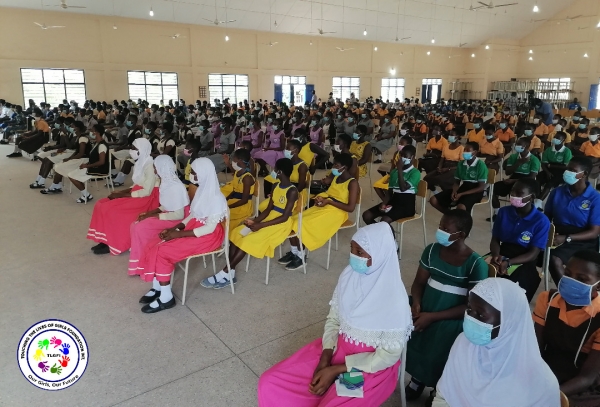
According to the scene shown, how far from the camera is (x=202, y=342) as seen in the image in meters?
3.01

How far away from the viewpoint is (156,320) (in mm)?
3305

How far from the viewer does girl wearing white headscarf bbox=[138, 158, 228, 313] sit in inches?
134

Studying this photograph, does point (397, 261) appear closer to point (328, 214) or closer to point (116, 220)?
point (328, 214)

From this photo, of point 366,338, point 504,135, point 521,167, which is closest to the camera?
point 366,338

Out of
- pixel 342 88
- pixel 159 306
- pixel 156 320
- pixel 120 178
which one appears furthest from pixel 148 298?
pixel 342 88

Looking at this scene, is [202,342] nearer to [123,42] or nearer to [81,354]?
[81,354]

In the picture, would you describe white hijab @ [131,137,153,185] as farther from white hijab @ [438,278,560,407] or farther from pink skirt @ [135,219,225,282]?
white hijab @ [438,278,560,407]

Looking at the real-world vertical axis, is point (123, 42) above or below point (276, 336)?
above

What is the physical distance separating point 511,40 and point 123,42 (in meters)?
23.6

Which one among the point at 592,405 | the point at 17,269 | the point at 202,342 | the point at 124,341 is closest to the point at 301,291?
the point at 202,342

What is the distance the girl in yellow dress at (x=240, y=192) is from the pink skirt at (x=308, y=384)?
2.28m

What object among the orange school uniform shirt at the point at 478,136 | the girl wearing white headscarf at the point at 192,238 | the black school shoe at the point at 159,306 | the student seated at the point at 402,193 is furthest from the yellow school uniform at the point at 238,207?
the orange school uniform shirt at the point at 478,136

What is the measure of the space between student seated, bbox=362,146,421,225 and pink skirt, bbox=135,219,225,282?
185 cm

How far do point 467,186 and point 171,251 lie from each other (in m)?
3.58
